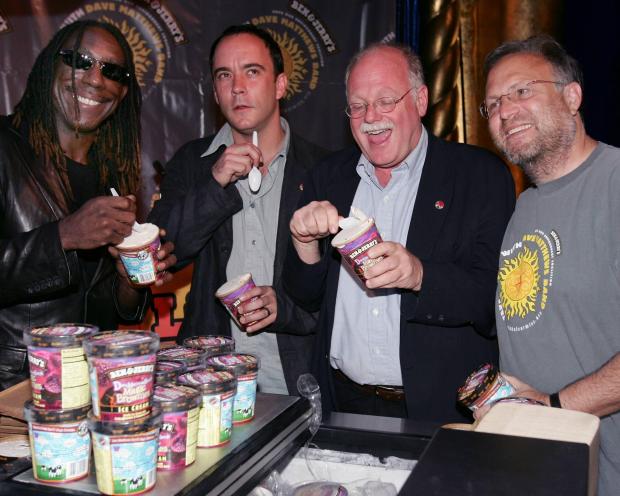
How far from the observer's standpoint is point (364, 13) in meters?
4.20

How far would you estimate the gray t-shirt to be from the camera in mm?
1767

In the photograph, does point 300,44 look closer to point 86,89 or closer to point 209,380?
point 86,89

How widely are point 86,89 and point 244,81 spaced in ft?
2.16

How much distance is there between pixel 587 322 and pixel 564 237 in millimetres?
244

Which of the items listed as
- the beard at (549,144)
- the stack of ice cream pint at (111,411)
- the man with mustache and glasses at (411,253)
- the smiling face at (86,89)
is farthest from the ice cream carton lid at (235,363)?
the smiling face at (86,89)

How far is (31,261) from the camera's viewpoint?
7.07 ft

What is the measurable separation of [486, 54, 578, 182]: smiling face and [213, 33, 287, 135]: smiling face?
1.07 m

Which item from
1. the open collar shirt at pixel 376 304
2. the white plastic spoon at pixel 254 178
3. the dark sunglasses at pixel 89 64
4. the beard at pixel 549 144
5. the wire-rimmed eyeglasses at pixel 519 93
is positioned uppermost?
the dark sunglasses at pixel 89 64

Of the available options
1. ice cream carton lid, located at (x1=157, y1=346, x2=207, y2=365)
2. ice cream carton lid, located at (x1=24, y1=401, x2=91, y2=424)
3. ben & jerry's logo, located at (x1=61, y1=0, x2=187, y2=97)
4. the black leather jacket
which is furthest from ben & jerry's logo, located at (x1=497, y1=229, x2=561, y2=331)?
ben & jerry's logo, located at (x1=61, y1=0, x2=187, y2=97)

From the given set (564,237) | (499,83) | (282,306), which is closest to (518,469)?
(564,237)

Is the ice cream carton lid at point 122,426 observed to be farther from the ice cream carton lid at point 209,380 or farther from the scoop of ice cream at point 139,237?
the scoop of ice cream at point 139,237

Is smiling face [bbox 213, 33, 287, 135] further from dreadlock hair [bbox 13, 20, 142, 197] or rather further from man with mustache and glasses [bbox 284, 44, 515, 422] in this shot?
man with mustache and glasses [bbox 284, 44, 515, 422]

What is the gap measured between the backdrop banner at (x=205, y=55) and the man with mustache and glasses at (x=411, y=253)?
1.71 meters

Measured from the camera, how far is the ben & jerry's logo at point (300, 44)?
4219 millimetres
